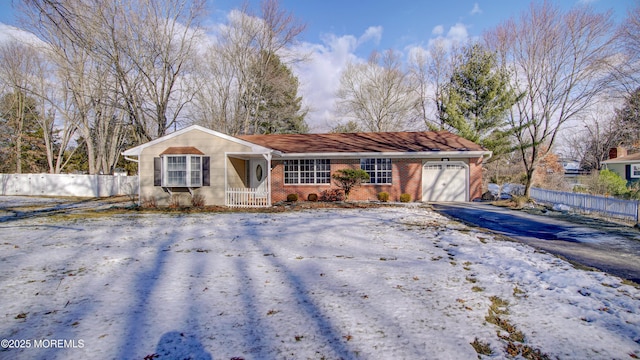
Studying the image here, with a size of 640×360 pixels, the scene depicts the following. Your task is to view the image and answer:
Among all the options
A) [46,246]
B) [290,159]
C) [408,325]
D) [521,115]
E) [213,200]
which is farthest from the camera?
[521,115]

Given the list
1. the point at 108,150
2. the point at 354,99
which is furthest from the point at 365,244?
the point at 108,150

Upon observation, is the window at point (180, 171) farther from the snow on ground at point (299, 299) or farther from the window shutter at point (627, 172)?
the window shutter at point (627, 172)

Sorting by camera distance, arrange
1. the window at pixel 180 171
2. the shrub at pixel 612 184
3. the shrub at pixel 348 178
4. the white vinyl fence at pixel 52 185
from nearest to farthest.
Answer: the window at pixel 180 171 < the shrub at pixel 348 178 < the shrub at pixel 612 184 < the white vinyl fence at pixel 52 185

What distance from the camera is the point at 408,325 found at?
3.26 metres

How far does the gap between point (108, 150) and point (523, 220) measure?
32.8 meters

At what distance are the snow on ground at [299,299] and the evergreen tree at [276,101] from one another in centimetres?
2206

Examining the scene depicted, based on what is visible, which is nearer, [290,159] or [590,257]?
[590,257]

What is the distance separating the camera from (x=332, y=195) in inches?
639

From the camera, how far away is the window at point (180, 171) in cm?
1324

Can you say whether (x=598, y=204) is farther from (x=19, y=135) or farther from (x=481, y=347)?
(x=19, y=135)

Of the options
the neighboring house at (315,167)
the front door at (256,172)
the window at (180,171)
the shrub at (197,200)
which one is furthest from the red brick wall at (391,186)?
the window at (180,171)

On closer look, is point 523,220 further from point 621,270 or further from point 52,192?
point 52,192

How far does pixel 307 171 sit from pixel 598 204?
11800 millimetres

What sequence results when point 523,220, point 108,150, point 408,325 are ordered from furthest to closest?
point 108,150 < point 523,220 < point 408,325
